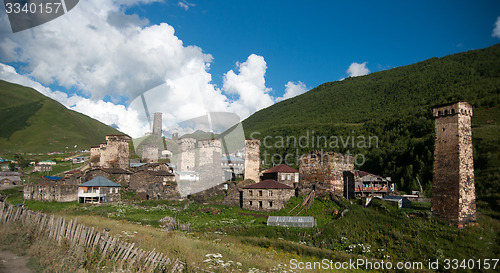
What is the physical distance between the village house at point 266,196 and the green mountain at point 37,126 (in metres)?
121

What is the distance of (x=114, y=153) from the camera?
4612 cm

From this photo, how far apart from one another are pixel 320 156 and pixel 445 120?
13036 millimetres

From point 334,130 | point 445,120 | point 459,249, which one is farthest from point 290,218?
point 334,130

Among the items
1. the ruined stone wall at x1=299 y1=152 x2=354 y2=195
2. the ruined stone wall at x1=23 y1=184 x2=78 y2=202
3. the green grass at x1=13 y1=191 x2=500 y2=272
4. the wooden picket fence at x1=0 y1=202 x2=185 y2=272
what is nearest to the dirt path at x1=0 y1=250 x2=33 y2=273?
the wooden picket fence at x1=0 y1=202 x2=185 y2=272

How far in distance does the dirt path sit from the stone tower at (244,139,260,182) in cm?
2697

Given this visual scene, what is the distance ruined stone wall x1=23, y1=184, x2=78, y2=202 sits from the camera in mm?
34375

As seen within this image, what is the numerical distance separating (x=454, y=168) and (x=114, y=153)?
4341cm

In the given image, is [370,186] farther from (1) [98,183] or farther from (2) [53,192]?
(2) [53,192]

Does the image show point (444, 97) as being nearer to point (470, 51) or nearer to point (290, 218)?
point (470, 51)

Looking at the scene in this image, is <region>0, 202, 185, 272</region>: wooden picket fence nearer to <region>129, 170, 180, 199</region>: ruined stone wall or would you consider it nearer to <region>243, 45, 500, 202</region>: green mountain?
<region>129, 170, 180, 199</region>: ruined stone wall

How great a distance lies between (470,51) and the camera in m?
113

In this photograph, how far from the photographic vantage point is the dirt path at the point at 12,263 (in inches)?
407

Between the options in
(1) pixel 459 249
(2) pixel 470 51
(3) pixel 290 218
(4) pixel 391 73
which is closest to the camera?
(1) pixel 459 249

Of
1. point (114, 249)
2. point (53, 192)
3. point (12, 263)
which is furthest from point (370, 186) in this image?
point (53, 192)
